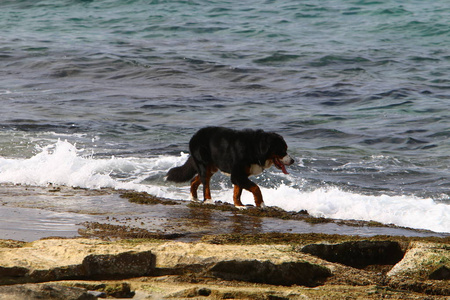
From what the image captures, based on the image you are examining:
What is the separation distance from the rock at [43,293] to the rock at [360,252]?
6.26ft

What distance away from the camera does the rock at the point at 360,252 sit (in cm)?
531

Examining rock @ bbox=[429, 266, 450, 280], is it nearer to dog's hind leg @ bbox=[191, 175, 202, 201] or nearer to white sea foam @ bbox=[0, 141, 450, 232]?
white sea foam @ bbox=[0, 141, 450, 232]

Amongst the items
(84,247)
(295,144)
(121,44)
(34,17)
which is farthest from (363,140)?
(34,17)

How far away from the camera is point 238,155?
8.58 metres

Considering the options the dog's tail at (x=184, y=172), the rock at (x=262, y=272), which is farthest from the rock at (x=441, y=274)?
the dog's tail at (x=184, y=172)

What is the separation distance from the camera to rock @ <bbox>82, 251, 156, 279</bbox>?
4633 mm

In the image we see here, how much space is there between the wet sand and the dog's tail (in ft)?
1.64

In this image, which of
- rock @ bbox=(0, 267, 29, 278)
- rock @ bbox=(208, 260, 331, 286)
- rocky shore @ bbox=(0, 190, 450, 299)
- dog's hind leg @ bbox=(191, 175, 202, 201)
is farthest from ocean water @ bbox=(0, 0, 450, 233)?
rock @ bbox=(0, 267, 29, 278)

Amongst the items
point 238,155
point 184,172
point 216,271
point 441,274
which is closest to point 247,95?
point 184,172

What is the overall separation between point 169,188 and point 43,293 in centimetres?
631

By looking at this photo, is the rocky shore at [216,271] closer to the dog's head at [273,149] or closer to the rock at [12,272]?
the rock at [12,272]

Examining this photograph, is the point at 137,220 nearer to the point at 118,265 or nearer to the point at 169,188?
the point at 118,265

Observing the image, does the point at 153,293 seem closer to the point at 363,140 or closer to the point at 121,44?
the point at 363,140

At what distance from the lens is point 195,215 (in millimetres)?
7844
